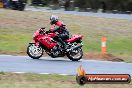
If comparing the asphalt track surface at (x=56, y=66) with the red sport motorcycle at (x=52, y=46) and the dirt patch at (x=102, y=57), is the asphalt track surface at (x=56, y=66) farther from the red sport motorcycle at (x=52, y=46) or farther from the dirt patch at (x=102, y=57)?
the dirt patch at (x=102, y=57)

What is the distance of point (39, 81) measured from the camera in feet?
46.8

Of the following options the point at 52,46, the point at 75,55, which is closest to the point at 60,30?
the point at 52,46

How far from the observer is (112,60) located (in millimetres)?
22062

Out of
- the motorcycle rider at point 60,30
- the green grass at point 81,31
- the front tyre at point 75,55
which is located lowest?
the green grass at point 81,31

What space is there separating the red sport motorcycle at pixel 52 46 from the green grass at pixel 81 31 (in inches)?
113

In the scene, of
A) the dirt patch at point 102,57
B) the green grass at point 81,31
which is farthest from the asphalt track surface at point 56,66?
the green grass at point 81,31

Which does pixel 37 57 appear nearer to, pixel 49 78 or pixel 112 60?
pixel 112 60

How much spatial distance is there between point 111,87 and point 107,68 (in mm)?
5290

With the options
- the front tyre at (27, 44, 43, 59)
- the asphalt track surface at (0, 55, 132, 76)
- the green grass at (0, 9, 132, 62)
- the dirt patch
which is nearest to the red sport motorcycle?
the front tyre at (27, 44, 43, 59)

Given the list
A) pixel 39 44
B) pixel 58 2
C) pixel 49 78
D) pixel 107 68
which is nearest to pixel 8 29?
pixel 39 44

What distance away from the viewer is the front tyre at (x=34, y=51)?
20.5 meters

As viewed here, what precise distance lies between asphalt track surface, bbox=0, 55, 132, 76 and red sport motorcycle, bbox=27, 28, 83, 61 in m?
0.28

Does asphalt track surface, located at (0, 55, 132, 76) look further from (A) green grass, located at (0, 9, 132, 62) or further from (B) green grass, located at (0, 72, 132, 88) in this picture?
(A) green grass, located at (0, 9, 132, 62)

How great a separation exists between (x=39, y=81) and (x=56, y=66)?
4.27 meters
